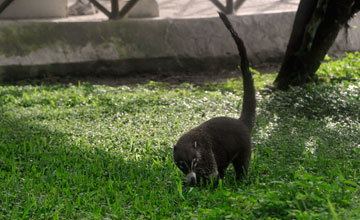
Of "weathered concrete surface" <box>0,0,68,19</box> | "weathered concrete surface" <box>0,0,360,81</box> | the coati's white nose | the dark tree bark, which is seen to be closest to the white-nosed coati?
the coati's white nose

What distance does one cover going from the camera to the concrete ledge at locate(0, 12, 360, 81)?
30.6 feet

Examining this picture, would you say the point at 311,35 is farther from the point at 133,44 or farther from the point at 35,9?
the point at 35,9

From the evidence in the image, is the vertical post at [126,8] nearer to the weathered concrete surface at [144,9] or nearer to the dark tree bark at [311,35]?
the weathered concrete surface at [144,9]

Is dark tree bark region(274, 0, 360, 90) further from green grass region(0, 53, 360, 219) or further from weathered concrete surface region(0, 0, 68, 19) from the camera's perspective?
weathered concrete surface region(0, 0, 68, 19)

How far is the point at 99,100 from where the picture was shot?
7664 mm

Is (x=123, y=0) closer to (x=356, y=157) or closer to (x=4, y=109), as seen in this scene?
(x=4, y=109)

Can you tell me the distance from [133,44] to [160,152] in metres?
5.07

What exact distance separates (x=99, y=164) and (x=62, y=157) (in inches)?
19.3

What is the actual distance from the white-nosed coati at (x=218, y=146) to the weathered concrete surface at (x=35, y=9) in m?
7.16

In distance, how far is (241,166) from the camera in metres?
4.52

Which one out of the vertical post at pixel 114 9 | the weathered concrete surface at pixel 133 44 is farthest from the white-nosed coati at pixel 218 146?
the vertical post at pixel 114 9

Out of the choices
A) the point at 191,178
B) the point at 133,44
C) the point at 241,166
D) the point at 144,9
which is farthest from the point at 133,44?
the point at 191,178

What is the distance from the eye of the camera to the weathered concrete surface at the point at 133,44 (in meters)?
9.33

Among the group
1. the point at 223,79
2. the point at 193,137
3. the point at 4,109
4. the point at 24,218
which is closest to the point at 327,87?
the point at 223,79
